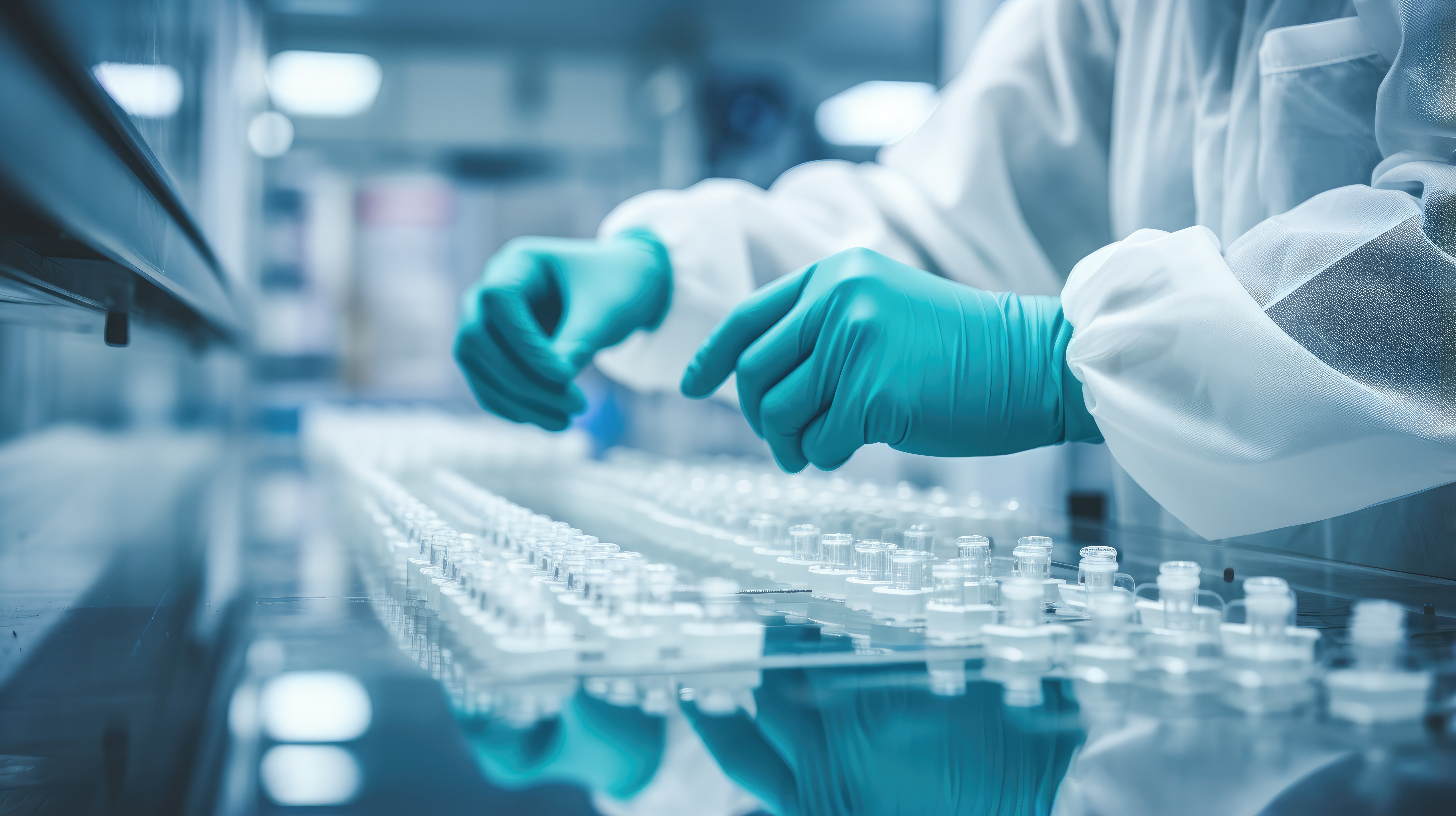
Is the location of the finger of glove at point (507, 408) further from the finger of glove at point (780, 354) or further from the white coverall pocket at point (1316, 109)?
the white coverall pocket at point (1316, 109)

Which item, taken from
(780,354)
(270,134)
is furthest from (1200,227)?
(270,134)

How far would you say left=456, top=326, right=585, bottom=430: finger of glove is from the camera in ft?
4.23

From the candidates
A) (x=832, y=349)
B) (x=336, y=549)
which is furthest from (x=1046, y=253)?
(x=336, y=549)

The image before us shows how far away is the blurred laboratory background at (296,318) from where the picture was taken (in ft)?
1.32

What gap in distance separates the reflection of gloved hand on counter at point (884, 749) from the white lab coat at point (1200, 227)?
15.0 inches

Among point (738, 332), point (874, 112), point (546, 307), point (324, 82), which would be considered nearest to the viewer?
point (738, 332)

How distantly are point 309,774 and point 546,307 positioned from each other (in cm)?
116

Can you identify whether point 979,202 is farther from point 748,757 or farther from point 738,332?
point 748,757

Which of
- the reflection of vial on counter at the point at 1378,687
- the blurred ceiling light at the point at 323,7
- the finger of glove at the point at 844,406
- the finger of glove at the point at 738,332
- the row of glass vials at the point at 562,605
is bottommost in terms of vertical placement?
the reflection of vial on counter at the point at 1378,687

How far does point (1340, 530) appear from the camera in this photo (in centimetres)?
105

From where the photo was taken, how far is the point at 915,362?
2.92 feet

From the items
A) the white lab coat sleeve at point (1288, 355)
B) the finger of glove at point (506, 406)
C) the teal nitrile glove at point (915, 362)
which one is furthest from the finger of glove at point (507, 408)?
the white lab coat sleeve at point (1288, 355)

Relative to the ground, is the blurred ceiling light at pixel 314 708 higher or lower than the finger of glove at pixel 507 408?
lower

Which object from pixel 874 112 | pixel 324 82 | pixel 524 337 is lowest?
pixel 524 337
